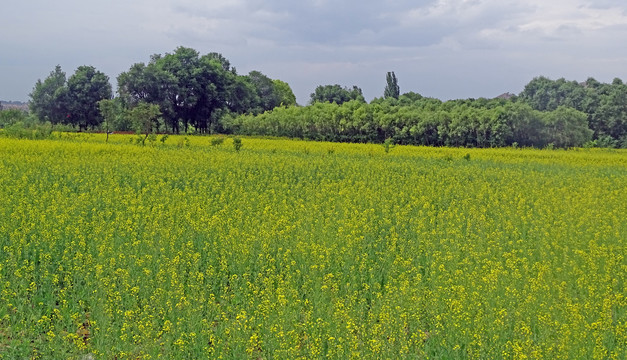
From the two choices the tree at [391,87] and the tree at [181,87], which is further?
the tree at [391,87]

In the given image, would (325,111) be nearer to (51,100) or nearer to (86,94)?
(86,94)

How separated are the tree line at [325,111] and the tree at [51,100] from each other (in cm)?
16

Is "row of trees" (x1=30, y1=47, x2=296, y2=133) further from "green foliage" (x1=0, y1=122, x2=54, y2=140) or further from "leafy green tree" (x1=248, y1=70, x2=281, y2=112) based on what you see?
"green foliage" (x1=0, y1=122, x2=54, y2=140)

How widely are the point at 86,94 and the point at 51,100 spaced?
5.90 meters

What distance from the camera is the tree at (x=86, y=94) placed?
268 ft

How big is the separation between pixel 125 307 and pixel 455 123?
5574 centimetres

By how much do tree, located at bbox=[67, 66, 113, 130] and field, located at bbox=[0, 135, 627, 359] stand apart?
228 feet

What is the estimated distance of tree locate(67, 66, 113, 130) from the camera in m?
81.6

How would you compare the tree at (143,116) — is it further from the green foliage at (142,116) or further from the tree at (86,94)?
the tree at (86,94)

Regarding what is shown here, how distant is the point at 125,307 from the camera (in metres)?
7.93

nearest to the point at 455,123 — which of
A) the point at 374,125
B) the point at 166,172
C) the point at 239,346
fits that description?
the point at 374,125

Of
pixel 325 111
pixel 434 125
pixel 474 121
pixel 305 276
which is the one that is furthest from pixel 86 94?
pixel 305 276

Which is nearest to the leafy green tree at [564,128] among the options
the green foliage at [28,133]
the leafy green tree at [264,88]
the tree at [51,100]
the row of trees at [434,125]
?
the row of trees at [434,125]

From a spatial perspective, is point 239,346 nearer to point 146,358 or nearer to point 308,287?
point 146,358
